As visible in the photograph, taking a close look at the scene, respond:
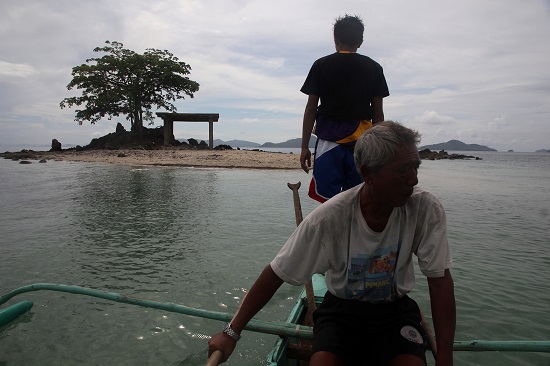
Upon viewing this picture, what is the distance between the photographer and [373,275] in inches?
71.1

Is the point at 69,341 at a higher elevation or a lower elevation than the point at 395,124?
lower

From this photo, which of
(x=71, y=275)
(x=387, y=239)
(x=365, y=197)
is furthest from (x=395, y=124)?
(x=71, y=275)

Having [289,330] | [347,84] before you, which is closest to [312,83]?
[347,84]

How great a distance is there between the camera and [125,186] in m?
12.4

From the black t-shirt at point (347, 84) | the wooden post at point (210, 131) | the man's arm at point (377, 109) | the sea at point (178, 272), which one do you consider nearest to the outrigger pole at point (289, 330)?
the sea at point (178, 272)

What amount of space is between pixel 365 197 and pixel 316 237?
1.03ft

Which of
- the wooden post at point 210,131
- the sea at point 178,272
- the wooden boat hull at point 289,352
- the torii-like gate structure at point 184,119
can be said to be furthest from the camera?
the torii-like gate structure at point 184,119

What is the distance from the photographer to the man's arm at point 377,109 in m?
3.30

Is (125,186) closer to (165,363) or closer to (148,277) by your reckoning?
(148,277)

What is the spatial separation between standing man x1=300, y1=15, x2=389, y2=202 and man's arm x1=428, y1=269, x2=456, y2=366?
1.56 meters

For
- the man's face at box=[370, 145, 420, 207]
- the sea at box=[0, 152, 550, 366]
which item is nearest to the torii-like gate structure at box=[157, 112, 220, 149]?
the sea at box=[0, 152, 550, 366]

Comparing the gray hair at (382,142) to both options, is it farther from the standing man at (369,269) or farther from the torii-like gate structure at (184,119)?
the torii-like gate structure at (184,119)

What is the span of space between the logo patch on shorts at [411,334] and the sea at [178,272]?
4.35ft

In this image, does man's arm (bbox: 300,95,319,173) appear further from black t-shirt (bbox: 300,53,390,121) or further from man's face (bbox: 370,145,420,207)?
man's face (bbox: 370,145,420,207)
